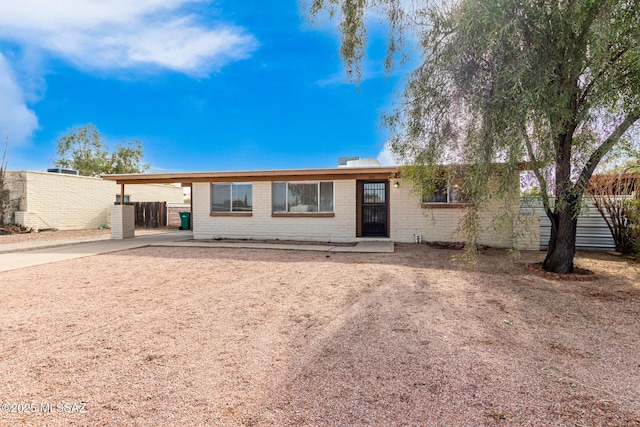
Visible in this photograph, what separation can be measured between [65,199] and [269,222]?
1252cm

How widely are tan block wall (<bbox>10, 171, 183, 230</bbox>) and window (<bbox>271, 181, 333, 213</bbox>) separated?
12.6 m

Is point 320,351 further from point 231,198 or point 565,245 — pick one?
point 231,198

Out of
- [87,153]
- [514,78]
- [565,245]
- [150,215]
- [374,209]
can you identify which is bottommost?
[565,245]

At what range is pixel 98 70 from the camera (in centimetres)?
1711

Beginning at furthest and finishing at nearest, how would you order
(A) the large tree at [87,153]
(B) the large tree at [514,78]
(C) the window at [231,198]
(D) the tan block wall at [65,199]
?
1. (A) the large tree at [87,153]
2. (D) the tan block wall at [65,199]
3. (C) the window at [231,198]
4. (B) the large tree at [514,78]

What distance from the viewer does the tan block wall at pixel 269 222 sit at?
1137 centimetres

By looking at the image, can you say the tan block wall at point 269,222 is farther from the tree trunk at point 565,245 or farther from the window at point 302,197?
the tree trunk at point 565,245

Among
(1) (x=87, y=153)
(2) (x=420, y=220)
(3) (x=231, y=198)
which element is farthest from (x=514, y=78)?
(1) (x=87, y=153)

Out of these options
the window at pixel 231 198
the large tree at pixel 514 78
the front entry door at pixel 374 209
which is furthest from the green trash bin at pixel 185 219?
the large tree at pixel 514 78

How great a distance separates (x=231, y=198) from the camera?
40.7 ft

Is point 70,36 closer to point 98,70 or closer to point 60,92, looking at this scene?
point 98,70

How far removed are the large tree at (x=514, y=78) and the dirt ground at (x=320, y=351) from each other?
169 centimetres

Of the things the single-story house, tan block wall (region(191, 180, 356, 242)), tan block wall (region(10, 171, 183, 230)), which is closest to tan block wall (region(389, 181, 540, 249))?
the single-story house

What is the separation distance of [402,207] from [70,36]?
41.2 feet
